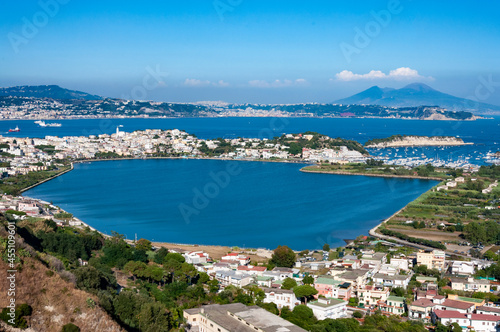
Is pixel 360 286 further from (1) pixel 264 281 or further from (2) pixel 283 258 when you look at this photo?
(2) pixel 283 258

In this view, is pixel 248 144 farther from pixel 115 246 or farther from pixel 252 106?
pixel 252 106

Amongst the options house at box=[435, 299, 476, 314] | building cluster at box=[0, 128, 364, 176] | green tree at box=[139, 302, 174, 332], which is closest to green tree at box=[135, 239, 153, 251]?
green tree at box=[139, 302, 174, 332]

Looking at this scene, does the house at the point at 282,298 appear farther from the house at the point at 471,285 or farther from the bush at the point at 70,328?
the bush at the point at 70,328

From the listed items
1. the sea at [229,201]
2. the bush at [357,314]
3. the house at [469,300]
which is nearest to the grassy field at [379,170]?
the sea at [229,201]

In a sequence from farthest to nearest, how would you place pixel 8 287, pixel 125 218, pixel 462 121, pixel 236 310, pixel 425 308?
pixel 462 121, pixel 125 218, pixel 425 308, pixel 236 310, pixel 8 287

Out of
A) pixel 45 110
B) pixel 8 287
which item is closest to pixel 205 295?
pixel 8 287

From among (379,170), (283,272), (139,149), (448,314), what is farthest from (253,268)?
(139,149)

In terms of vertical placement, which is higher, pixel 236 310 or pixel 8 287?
pixel 8 287

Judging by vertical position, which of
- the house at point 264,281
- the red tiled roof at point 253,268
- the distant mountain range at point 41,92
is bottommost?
the house at point 264,281
